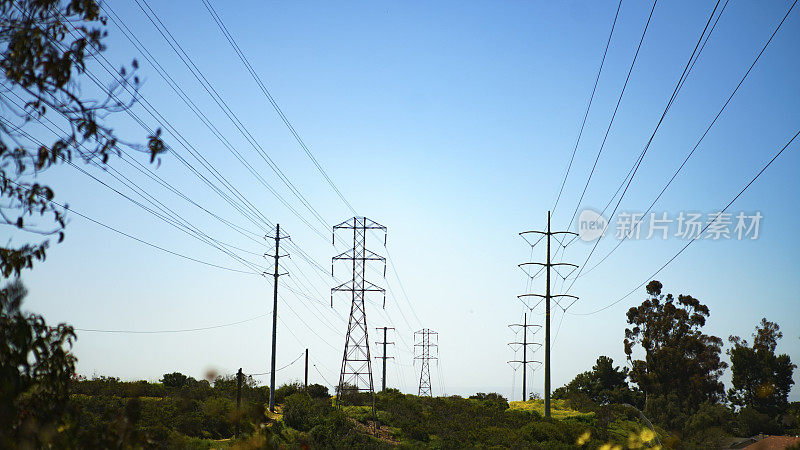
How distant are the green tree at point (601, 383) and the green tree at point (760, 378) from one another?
41.4 ft

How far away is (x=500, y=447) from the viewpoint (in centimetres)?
3353

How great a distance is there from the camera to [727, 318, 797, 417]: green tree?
270 ft

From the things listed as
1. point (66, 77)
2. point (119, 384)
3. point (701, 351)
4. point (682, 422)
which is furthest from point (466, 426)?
point (701, 351)

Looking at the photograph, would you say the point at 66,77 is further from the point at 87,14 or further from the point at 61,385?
the point at 61,385

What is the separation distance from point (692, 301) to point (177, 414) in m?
63.1

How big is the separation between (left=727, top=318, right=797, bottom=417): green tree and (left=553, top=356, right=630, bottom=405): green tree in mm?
12631

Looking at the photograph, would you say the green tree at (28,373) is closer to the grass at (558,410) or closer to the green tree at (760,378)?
the grass at (558,410)

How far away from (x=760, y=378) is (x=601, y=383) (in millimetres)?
18417

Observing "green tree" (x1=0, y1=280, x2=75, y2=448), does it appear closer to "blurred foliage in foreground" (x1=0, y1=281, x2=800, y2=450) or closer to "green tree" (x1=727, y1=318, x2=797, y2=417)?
"blurred foliage in foreground" (x1=0, y1=281, x2=800, y2=450)

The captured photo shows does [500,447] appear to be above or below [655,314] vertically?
below

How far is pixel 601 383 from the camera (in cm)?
8794

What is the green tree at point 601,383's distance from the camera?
85.9 m

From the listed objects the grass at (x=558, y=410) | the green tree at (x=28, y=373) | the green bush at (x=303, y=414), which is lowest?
the grass at (x=558, y=410)

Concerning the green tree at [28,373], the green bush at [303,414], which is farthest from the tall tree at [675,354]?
the green tree at [28,373]
